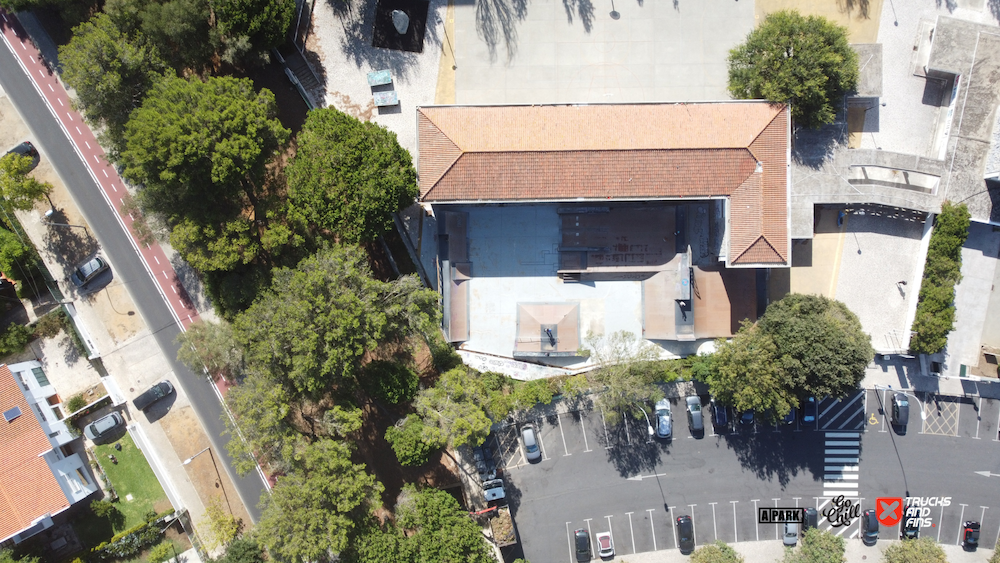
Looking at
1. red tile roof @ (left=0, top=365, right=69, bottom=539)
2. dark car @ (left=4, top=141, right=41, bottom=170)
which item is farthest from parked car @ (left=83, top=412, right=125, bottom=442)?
dark car @ (left=4, top=141, right=41, bottom=170)

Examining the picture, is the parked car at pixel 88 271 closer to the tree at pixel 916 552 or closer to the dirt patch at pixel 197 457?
the dirt patch at pixel 197 457

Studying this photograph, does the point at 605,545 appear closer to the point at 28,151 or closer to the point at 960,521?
the point at 960,521

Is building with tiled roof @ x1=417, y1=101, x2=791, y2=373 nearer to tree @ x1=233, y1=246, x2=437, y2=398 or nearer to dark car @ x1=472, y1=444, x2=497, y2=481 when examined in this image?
tree @ x1=233, y1=246, x2=437, y2=398

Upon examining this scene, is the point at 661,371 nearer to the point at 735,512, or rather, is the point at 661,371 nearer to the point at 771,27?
the point at 735,512

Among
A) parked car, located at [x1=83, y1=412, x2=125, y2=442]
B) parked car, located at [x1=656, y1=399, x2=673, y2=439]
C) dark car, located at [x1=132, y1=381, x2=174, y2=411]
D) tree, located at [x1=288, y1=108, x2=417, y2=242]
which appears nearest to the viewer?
tree, located at [x1=288, y1=108, x2=417, y2=242]

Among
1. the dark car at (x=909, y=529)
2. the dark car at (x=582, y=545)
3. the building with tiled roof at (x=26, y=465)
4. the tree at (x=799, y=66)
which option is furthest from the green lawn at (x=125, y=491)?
the dark car at (x=909, y=529)

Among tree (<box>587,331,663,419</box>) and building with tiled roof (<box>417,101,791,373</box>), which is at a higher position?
building with tiled roof (<box>417,101,791,373</box>)
